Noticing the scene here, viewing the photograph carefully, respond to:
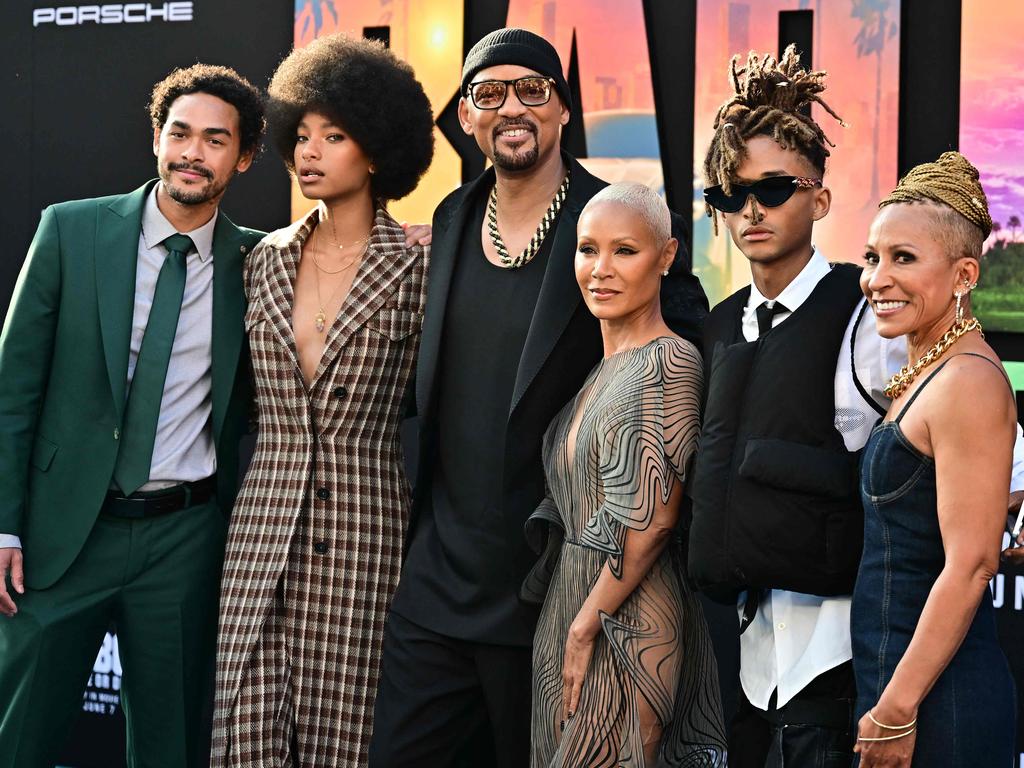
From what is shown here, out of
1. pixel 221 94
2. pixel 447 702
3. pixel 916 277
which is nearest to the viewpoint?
pixel 916 277

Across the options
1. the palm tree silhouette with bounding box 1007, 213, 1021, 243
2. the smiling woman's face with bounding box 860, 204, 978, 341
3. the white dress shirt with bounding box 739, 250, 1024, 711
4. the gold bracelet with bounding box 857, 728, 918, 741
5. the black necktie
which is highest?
the palm tree silhouette with bounding box 1007, 213, 1021, 243

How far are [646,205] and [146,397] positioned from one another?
1.63m

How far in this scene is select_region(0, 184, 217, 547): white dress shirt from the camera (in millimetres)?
3711

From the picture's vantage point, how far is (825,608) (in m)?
2.65

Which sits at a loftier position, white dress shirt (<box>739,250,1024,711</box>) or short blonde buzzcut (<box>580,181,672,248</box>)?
short blonde buzzcut (<box>580,181,672,248</box>)

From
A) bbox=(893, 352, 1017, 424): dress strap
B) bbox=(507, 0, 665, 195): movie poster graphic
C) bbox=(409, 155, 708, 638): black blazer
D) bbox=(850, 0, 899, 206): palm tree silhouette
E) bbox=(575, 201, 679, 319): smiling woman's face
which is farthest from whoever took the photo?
bbox=(507, 0, 665, 195): movie poster graphic

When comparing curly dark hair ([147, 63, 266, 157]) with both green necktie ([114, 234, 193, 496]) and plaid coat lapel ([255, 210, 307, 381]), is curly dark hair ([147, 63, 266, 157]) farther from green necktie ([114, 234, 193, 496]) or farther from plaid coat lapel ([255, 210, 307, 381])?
green necktie ([114, 234, 193, 496])

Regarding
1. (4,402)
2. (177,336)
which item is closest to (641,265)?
(177,336)

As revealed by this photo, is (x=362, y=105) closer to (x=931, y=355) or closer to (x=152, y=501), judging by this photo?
(x=152, y=501)

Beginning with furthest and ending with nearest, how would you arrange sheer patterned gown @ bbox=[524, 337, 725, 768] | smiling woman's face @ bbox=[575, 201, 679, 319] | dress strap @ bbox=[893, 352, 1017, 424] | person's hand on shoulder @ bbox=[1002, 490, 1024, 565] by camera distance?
1. smiling woman's face @ bbox=[575, 201, 679, 319]
2. sheer patterned gown @ bbox=[524, 337, 725, 768]
3. person's hand on shoulder @ bbox=[1002, 490, 1024, 565]
4. dress strap @ bbox=[893, 352, 1017, 424]

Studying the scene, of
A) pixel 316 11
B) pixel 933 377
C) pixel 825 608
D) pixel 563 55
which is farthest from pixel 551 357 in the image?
pixel 316 11

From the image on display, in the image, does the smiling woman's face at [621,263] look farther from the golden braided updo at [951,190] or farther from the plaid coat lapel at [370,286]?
the plaid coat lapel at [370,286]

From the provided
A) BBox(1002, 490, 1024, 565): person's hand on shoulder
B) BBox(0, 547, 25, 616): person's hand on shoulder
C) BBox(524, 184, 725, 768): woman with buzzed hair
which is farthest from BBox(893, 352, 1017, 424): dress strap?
BBox(0, 547, 25, 616): person's hand on shoulder

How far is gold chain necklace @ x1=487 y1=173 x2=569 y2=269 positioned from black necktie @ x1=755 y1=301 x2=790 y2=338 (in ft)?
2.42
